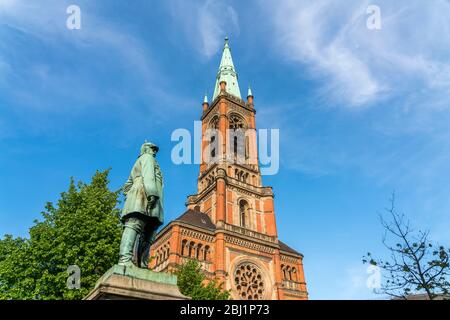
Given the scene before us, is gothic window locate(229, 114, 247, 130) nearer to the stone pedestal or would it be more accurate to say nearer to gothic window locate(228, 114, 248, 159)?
gothic window locate(228, 114, 248, 159)

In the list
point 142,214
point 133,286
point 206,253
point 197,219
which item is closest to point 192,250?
point 206,253

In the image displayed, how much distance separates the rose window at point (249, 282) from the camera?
106 feet

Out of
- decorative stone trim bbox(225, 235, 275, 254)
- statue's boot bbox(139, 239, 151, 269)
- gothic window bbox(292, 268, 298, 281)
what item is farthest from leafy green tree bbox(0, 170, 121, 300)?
gothic window bbox(292, 268, 298, 281)

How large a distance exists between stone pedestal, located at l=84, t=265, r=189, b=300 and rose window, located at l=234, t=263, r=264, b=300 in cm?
2740

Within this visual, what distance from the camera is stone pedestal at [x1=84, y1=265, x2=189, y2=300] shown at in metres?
5.63

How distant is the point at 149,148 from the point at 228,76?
48340mm

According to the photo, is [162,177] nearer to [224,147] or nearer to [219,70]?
[224,147]

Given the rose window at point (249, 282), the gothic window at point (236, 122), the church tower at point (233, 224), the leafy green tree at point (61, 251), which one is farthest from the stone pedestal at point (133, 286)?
the gothic window at point (236, 122)

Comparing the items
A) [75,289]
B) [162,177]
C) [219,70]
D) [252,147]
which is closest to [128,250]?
[162,177]

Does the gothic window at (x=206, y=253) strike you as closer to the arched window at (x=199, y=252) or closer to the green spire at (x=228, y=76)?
the arched window at (x=199, y=252)

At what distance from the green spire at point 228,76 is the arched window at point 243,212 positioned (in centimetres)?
1804

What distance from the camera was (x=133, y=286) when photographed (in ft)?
19.3

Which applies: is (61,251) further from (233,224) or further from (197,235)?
(233,224)
